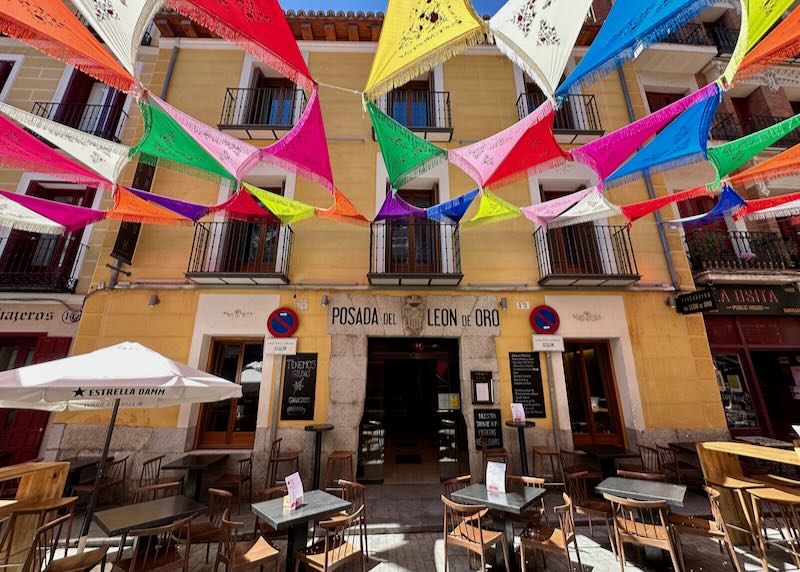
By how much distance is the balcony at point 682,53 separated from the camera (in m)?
7.89

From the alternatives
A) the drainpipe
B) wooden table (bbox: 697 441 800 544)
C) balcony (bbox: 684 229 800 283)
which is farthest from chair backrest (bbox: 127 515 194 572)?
balcony (bbox: 684 229 800 283)

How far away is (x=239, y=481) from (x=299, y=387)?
5.51 feet

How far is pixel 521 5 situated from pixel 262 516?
500 centimetres

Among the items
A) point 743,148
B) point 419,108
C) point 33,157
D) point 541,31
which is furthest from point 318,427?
point 419,108

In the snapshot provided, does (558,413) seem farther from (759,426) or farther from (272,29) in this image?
(272,29)

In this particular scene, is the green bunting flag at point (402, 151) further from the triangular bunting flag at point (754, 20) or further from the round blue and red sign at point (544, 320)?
the round blue and red sign at point (544, 320)

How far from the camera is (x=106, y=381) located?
2994 mm

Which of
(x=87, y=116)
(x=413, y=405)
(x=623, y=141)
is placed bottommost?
(x=413, y=405)

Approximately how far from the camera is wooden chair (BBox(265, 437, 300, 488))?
210 inches

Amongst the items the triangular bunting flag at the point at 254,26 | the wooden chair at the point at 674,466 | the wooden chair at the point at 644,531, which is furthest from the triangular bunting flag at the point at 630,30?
the wooden chair at the point at 674,466

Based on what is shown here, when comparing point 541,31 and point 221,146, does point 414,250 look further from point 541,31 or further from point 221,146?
point 541,31

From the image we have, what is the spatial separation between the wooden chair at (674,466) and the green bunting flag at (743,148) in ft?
14.0

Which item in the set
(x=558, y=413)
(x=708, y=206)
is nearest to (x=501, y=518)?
(x=558, y=413)

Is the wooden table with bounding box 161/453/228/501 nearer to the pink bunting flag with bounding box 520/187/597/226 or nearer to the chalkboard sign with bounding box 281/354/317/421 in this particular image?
the chalkboard sign with bounding box 281/354/317/421
